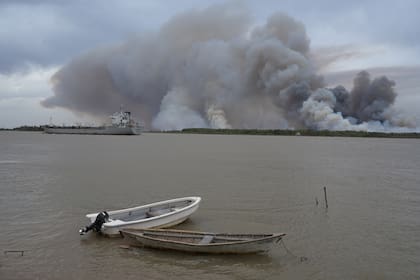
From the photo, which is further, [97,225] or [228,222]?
[228,222]

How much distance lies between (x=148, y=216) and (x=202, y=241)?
417 cm

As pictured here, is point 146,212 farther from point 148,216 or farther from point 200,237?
point 200,237

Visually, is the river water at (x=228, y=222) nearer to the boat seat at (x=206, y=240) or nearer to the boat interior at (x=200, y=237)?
the boat seat at (x=206, y=240)

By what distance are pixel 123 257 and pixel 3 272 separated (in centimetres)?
344

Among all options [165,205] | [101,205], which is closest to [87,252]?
[165,205]

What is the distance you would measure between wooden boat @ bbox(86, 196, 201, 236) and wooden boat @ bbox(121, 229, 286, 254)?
2.59ft

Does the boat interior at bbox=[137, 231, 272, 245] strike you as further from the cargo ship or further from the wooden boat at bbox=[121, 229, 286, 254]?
the cargo ship

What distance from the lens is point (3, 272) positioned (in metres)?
11.0

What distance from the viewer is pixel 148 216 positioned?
16.1m

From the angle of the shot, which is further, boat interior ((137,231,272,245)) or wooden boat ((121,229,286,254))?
boat interior ((137,231,272,245))

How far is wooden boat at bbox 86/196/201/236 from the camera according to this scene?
14.2 meters

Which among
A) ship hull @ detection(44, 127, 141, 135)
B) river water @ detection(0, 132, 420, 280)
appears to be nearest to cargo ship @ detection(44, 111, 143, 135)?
ship hull @ detection(44, 127, 141, 135)

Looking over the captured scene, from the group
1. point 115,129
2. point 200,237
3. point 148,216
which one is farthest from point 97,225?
point 115,129

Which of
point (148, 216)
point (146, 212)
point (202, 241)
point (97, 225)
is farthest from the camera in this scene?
point (146, 212)
